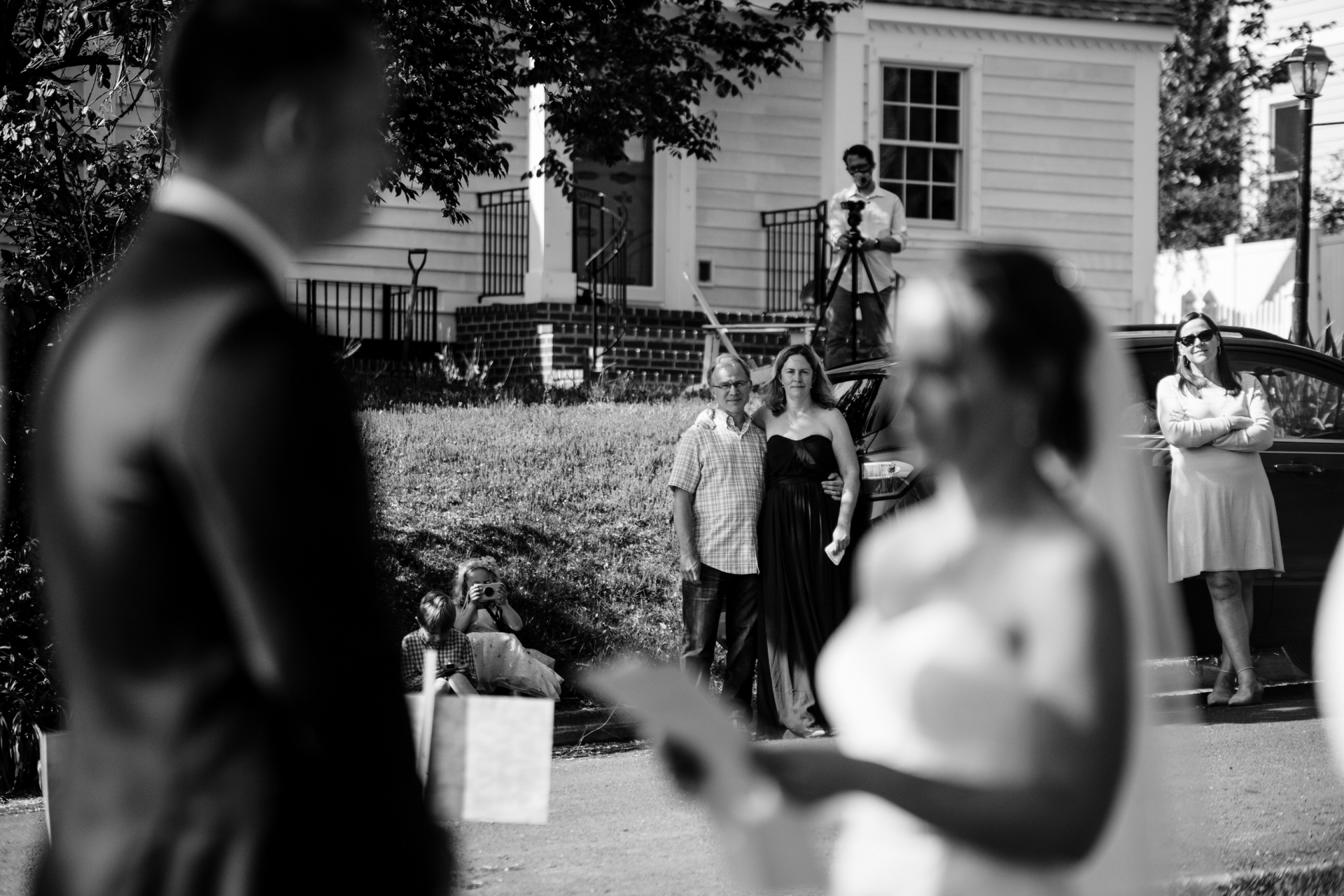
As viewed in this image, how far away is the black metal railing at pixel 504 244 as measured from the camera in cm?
1911

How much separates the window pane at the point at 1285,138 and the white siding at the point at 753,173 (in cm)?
1268

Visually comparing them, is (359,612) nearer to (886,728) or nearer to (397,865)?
(397,865)

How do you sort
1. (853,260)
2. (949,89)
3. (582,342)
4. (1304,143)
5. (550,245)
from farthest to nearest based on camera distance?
1. (949,89)
2. (550,245)
3. (582,342)
4. (1304,143)
5. (853,260)

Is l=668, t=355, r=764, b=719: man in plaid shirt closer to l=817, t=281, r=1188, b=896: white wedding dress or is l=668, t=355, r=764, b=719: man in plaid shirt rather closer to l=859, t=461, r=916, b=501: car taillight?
l=859, t=461, r=916, b=501: car taillight

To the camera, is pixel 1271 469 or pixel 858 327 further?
pixel 858 327

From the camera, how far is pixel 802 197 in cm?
2106

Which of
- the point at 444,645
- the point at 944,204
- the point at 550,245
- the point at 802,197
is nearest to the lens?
the point at 444,645

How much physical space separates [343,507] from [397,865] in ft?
1.40

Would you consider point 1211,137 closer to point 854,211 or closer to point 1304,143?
point 1304,143

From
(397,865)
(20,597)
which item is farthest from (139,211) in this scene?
(397,865)

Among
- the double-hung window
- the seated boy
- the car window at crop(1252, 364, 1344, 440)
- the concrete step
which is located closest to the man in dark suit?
the seated boy

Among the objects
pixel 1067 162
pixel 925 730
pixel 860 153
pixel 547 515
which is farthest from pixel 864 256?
pixel 925 730

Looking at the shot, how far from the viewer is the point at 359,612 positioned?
1.92 metres

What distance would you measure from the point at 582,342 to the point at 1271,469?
30.5 ft
